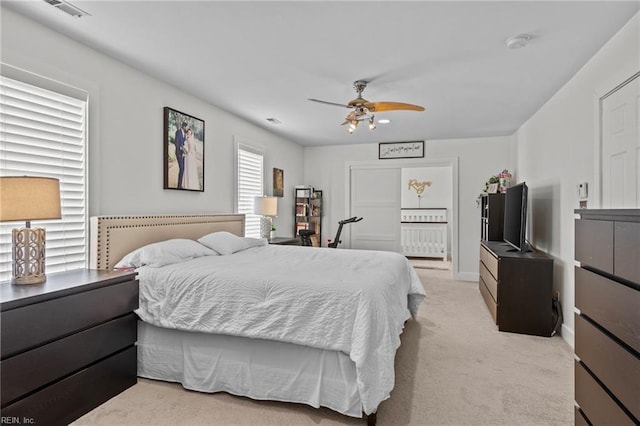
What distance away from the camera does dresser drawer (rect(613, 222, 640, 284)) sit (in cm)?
114

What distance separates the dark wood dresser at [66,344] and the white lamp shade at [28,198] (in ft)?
1.29

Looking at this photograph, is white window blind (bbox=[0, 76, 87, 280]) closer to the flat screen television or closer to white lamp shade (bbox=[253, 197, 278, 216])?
white lamp shade (bbox=[253, 197, 278, 216])

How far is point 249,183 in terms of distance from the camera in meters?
4.90

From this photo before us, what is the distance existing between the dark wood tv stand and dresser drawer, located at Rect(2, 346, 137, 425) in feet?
10.9

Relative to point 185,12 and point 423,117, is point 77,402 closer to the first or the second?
point 185,12

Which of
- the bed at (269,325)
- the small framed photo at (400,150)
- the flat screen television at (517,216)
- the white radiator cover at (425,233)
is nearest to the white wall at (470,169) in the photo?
the small framed photo at (400,150)

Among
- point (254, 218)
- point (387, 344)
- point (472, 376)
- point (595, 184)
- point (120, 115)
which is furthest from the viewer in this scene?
point (254, 218)

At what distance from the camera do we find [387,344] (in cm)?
188

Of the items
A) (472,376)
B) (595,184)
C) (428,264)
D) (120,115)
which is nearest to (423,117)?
(595,184)

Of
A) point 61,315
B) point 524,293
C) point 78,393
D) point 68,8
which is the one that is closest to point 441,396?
point 524,293

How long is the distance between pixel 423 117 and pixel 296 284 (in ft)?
11.1

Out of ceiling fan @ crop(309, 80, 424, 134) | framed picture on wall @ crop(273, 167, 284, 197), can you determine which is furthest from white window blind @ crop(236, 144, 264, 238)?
ceiling fan @ crop(309, 80, 424, 134)

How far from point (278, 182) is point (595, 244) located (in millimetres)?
4715

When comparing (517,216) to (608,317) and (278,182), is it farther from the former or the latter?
(278,182)
